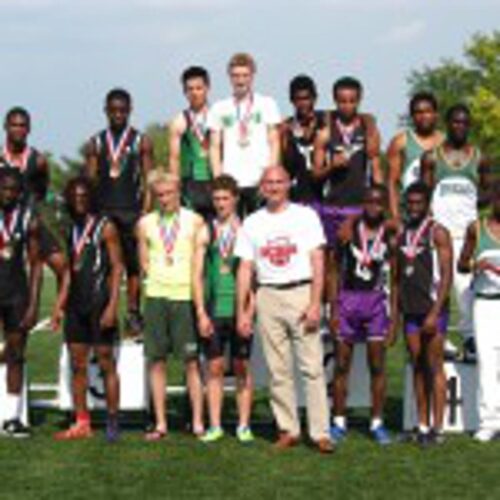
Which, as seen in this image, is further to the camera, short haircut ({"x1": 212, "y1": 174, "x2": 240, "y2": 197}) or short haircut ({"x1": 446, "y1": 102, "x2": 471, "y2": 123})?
short haircut ({"x1": 446, "y1": 102, "x2": 471, "y2": 123})

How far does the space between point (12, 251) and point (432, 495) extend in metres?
3.78

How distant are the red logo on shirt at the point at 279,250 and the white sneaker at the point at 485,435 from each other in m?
1.99

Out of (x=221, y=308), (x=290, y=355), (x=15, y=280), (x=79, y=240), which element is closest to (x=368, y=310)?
(x=290, y=355)

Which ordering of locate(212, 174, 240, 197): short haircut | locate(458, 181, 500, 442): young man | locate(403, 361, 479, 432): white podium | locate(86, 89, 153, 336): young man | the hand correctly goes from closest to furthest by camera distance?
1. the hand
2. locate(212, 174, 240, 197): short haircut
3. locate(458, 181, 500, 442): young man
4. locate(403, 361, 479, 432): white podium
5. locate(86, 89, 153, 336): young man

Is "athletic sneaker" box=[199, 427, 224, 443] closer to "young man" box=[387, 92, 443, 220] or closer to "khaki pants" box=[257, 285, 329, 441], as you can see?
"khaki pants" box=[257, 285, 329, 441]

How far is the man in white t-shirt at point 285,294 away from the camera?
29.9ft

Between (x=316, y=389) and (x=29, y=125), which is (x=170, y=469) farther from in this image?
(x=29, y=125)

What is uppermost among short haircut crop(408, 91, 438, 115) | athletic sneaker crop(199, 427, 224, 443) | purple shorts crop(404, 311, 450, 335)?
short haircut crop(408, 91, 438, 115)

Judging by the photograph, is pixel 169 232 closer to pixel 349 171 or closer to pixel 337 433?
pixel 349 171

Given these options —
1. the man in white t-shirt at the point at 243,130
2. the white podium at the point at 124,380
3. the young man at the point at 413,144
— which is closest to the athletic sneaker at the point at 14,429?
the white podium at the point at 124,380

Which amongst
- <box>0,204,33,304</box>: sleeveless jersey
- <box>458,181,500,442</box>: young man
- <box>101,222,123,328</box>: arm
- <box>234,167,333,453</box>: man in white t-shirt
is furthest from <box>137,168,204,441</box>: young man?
<box>458,181,500,442</box>: young man

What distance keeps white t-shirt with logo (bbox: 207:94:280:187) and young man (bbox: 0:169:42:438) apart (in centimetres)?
161

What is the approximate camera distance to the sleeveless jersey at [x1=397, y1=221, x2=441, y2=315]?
9.39 meters

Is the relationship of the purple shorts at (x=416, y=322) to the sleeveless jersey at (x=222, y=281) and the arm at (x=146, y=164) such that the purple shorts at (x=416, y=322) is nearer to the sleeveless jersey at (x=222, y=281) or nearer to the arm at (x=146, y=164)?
the sleeveless jersey at (x=222, y=281)
